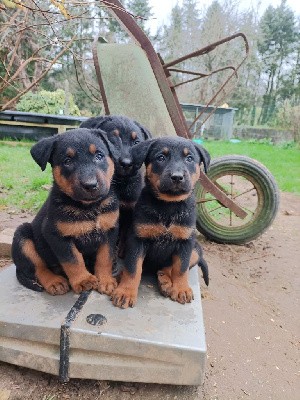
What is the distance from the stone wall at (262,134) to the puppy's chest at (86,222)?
854 inches

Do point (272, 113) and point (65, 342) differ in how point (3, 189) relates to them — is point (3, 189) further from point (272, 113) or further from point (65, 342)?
point (272, 113)

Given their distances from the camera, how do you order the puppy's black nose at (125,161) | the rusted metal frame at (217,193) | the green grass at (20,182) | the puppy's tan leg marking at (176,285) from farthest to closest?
the green grass at (20,182) → the rusted metal frame at (217,193) → the puppy's black nose at (125,161) → the puppy's tan leg marking at (176,285)

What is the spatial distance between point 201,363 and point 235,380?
0.51m

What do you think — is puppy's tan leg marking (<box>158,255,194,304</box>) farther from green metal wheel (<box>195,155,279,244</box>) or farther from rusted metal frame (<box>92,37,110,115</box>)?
green metal wheel (<box>195,155,279,244</box>)

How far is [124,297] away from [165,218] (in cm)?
57

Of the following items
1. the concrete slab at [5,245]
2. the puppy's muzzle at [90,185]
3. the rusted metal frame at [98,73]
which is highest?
the rusted metal frame at [98,73]

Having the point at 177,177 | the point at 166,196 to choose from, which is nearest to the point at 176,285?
the point at 166,196

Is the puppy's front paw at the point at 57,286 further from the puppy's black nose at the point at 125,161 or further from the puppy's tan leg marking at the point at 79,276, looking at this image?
the puppy's black nose at the point at 125,161

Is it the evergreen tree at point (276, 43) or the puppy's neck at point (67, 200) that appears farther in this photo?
the evergreen tree at point (276, 43)

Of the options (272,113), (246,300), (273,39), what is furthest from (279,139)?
(246,300)

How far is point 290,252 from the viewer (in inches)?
217

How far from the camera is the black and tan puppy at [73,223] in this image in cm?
235

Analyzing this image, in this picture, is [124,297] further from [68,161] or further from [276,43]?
[276,43]

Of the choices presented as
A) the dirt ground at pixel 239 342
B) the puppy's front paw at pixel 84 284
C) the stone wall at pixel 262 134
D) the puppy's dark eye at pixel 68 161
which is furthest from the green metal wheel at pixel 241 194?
the stone wall at pixel 262 134
